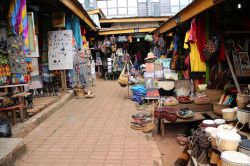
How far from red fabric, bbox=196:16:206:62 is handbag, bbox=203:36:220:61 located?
206 mm

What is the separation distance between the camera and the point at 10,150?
423cm

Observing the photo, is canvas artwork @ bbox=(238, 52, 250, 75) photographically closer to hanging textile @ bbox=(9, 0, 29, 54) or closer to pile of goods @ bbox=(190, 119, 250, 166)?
pile of goods @ bbox=(190, 119, 250, 166)

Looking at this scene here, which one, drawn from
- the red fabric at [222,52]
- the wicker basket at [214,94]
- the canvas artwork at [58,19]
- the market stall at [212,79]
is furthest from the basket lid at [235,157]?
the canvas artwork at [58,19]

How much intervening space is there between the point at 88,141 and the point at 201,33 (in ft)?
13.8

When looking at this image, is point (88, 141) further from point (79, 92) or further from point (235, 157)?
point (79, 92)

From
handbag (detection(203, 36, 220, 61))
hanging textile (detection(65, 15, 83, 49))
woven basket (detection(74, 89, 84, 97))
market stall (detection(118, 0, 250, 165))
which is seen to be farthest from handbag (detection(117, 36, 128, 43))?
handbag (detection(203, 36, 220, 61))

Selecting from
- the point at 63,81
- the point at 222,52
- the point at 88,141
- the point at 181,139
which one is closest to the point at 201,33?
the point at 222,52

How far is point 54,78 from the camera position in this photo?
10703mm

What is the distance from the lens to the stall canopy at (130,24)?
17.6m

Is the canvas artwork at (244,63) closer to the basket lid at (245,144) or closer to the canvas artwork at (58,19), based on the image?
the basket lid at (245,144)

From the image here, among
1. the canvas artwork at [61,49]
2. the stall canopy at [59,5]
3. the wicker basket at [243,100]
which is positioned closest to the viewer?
the wicker basket at [243,100]

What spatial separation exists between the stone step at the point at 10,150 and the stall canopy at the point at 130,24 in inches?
538

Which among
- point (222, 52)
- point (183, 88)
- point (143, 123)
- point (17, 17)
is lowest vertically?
point (143, 123)

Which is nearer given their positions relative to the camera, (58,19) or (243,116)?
(243,116)
